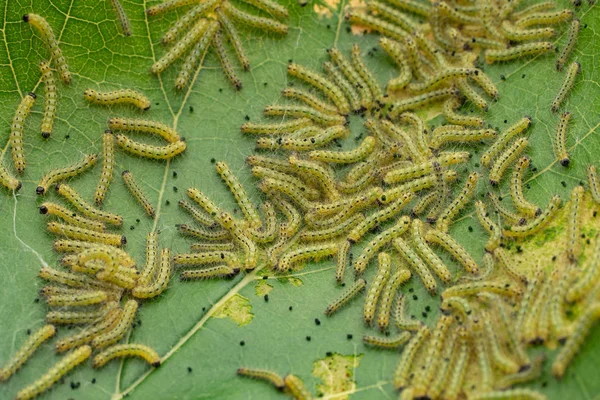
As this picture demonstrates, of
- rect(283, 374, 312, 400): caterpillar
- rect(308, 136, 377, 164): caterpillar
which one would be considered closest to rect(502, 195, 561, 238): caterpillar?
rect(308, 136, 377, 164): caterpillar

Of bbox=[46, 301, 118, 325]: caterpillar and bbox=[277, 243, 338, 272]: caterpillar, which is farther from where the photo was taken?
bbox=[277, 243, 338, 272]: caterpillar

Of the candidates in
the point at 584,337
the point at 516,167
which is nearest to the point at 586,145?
the point at 516,167

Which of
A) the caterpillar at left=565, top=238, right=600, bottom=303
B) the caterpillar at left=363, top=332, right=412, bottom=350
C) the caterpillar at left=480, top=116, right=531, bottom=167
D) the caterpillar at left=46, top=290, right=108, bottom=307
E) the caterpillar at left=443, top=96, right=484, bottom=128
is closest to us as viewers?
the caterpillar at left=565, top=238, right=600, bottom=303

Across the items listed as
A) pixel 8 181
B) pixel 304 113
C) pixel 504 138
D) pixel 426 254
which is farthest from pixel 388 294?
pixel 8 181

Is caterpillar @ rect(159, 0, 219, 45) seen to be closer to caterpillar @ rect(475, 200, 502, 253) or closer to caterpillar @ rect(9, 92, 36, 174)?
caterpillar @ rect(9, 92, 36, 174)

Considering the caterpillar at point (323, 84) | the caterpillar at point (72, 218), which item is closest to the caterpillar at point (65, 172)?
the caterpillar at point (72, 218)

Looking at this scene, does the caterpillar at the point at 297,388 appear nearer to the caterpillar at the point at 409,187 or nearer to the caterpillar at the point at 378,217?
the caterpillar at the point at 378,217
